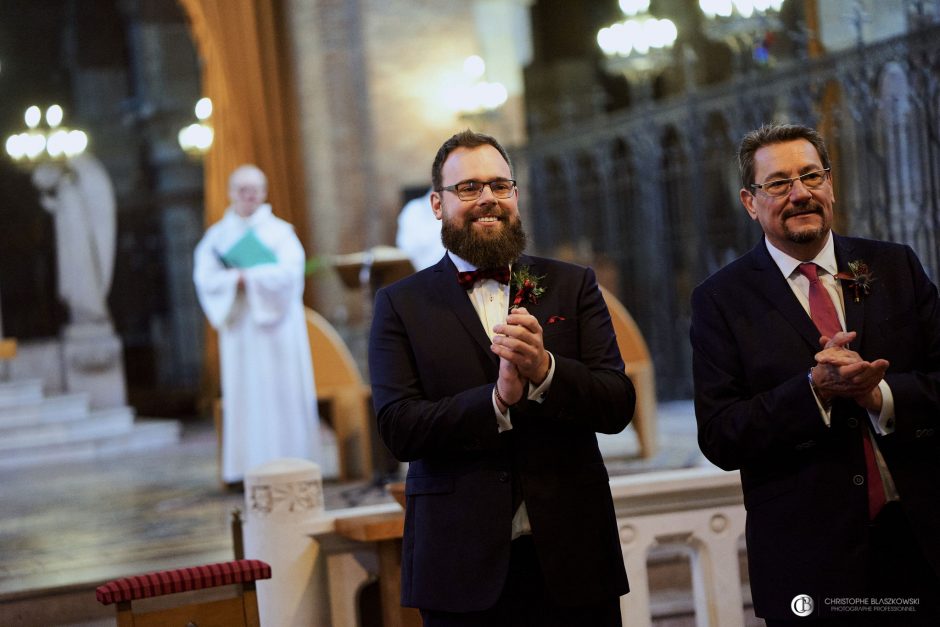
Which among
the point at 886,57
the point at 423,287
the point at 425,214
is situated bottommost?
the point at 423,287

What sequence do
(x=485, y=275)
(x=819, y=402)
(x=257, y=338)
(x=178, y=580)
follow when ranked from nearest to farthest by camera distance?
(x=819, y=402)
(x=485, y=275)
(x=178, y=580)
(x=257, y=338)

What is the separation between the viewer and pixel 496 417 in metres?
2.45

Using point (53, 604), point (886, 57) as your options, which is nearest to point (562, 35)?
point (886, 57)

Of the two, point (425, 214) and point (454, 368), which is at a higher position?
point (425, 214)

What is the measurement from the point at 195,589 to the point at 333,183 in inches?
354

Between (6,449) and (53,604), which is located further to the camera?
(6,449)

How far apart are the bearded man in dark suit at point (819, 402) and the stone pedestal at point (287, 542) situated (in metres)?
1.63

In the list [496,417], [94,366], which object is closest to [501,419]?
[496,417]

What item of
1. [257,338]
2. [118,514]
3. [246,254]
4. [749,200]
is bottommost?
[118,514]

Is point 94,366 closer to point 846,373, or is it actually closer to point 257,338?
point 257,338

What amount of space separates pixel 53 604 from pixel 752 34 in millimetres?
6314

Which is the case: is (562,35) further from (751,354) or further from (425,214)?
(751,354)

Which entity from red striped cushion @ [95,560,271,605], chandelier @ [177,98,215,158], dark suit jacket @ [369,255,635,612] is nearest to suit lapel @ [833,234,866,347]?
dark suit jacket @ [369,255,635,612]

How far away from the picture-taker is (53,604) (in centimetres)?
472
